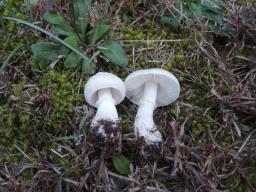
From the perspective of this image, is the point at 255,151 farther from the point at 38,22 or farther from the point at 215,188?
the point at 38,22

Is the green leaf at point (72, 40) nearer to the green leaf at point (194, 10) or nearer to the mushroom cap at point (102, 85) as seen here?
the mushroom cap at point (102, 85)

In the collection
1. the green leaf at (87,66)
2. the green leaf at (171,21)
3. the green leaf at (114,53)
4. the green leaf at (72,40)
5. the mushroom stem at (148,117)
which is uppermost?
the green leaf at (171,21)

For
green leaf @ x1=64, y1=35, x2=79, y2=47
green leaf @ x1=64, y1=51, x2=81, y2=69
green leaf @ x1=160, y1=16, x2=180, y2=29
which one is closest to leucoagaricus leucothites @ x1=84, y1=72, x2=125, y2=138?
green leaf @ x1=64, y1=51, x2=81, y2=69

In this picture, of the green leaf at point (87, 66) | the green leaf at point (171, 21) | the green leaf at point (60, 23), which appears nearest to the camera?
the green leaf at point (87, 66)

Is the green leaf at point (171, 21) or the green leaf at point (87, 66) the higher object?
the green leaf at point (171, 21)

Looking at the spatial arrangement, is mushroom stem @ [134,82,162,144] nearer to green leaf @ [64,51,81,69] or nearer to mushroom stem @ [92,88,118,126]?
mushroom stem @ [92,88,118,126]

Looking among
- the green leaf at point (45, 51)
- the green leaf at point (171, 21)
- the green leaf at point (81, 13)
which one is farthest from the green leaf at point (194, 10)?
the green leaf at point (45, 51)
